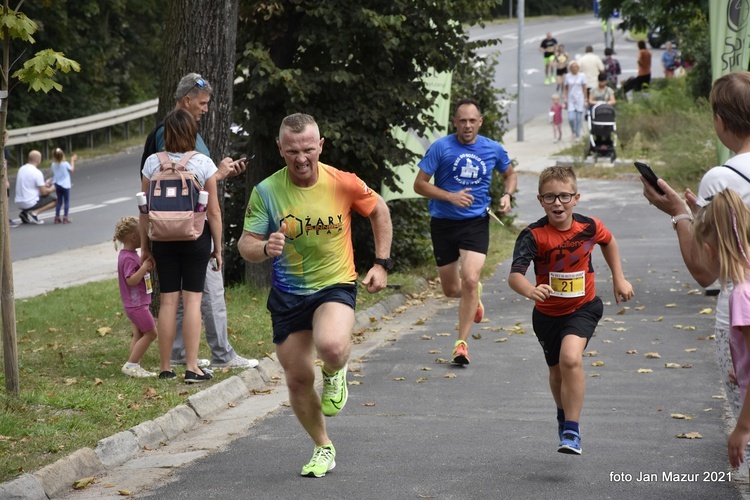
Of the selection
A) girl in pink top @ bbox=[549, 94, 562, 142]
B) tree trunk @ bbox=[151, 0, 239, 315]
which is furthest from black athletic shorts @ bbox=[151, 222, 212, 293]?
girl in pink top @ bbox=[549, 94, 562, 142]

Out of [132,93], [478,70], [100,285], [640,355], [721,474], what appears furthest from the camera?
[132,93]

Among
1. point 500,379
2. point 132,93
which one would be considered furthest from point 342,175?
point 132,93

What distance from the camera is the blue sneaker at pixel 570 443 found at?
6363 millimetres

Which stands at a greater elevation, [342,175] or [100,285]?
[342,175]

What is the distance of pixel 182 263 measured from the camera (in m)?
8.74

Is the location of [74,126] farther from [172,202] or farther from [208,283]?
[172,202]

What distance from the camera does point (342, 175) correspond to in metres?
6.51

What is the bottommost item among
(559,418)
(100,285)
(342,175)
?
(100,285)

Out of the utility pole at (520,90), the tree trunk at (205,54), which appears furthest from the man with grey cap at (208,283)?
the utility pole at (520,90)

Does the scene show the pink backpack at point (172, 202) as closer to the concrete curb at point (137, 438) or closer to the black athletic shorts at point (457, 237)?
the concrete curb at point (137, 438)

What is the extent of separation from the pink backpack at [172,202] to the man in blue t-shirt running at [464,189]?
99.3 inches

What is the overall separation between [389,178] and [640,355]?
4.72m

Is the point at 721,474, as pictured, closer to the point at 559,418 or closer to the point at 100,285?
the point at 559,418

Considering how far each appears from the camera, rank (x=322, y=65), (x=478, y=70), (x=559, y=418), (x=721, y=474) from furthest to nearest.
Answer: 1. (x=478, y=70)
2. (x=322, y=65)
3. (x=559, y=418)
4. (x=721, y=474)
